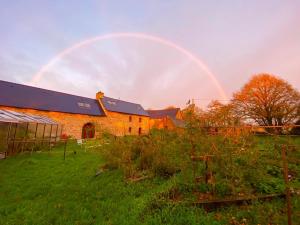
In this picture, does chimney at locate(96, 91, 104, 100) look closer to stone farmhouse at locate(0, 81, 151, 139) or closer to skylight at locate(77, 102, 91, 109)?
stone farmhouse at locate(0, 81, 151, 139)

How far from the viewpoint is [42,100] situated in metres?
25.0

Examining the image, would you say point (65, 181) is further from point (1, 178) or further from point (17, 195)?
point (1, 178)

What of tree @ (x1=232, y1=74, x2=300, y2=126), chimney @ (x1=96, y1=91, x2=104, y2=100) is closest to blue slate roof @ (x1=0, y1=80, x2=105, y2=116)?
chimney @ (x1=96, y1=91, x2=104, y2=100)

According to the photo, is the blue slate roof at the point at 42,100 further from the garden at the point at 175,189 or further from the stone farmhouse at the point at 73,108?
the garden at the point at 175,189

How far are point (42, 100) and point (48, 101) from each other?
729mm

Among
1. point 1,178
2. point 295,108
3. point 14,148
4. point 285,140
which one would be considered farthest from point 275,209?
point 295,108

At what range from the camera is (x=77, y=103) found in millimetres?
29406

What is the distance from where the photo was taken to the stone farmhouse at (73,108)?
2247cm

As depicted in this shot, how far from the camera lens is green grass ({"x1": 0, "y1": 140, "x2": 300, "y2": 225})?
410 cm

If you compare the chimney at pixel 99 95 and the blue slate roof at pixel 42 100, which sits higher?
the chimney at pixel 99 95

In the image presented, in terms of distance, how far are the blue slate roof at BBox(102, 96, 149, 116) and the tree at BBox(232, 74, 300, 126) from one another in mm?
18855

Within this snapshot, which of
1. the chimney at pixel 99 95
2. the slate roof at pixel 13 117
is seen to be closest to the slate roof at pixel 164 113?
the chimney at pixel 99 95

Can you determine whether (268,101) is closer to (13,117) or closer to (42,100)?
(13,117)

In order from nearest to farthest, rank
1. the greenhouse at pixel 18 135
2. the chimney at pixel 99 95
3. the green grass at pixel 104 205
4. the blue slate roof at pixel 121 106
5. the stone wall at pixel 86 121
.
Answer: the green grass at pixel 104 205 < the greenhouse at pixel 18 135 < the stone wall at pixel 86 121 < the blue slate roof at pixel 121 106 < the chimney at pixel 99 95
